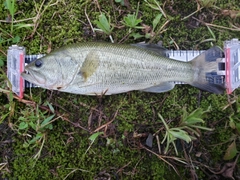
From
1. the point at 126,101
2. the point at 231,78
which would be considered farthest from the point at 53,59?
the point at 231,78

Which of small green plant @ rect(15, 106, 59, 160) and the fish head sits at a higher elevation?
the fish head

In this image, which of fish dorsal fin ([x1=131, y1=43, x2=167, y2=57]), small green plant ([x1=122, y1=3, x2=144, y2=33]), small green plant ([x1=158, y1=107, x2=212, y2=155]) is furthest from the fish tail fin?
small green plant ([x1=122, y1=3, x2=144, y2=33])

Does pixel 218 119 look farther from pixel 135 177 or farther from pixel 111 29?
pixel 111 29

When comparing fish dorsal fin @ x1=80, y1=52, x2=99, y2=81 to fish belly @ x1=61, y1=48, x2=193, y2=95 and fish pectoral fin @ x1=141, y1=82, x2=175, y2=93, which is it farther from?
fish pectoral fin @ x1=141, y1=82, x2=175, y2=93

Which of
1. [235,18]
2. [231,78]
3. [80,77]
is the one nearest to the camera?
[80,77]

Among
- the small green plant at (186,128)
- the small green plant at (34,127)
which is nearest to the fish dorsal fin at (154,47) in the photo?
the small green plant at (186,128)

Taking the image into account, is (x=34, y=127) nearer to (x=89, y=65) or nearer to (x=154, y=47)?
(x=89, y=65)

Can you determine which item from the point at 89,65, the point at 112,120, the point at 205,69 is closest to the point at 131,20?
the point at 89,65

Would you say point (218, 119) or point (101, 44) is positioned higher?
point (101, 44)
